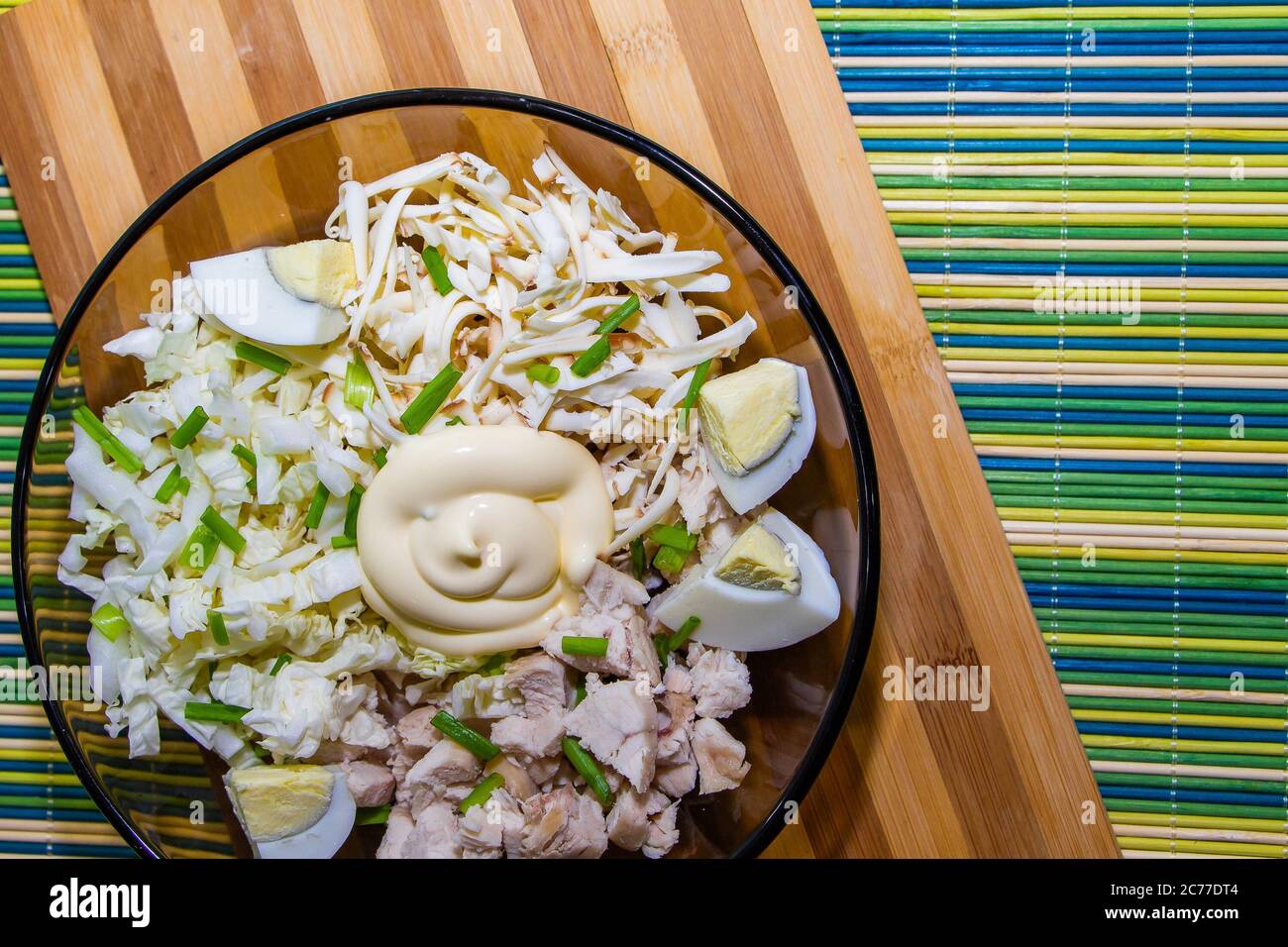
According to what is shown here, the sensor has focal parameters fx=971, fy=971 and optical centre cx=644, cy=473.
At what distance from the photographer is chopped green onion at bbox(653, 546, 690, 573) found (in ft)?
6.32

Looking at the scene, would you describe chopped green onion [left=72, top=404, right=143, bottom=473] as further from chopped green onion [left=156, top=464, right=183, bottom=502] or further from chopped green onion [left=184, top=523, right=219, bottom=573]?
chopped green onion [left=184, top=523, right=219, bottom=573]

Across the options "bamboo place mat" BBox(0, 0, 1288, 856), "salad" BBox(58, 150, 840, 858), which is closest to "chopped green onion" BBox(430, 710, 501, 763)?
"salad" BBox(58, 150, 840, 858)

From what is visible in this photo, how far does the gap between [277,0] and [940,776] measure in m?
2.23

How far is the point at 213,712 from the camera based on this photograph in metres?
1.90

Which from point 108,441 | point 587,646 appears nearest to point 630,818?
point 587,646

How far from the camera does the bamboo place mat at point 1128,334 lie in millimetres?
2178

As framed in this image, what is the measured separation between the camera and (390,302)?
193cm

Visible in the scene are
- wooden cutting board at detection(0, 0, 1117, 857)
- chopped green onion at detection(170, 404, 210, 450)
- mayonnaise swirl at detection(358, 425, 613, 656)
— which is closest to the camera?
mayonnaise swirl at detection(358, 425, 613, 656)

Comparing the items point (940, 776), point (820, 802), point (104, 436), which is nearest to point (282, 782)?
point (104, 436)

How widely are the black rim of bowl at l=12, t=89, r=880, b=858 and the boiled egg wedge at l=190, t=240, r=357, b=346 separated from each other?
21cm

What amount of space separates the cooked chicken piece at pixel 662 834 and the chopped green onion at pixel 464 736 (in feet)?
1.17

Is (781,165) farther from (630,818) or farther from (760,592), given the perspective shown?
(630,818)

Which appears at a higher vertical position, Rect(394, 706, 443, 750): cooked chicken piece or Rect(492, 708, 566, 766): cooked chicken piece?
Rect(394, 706, 443, 750): cooked chicken piece
